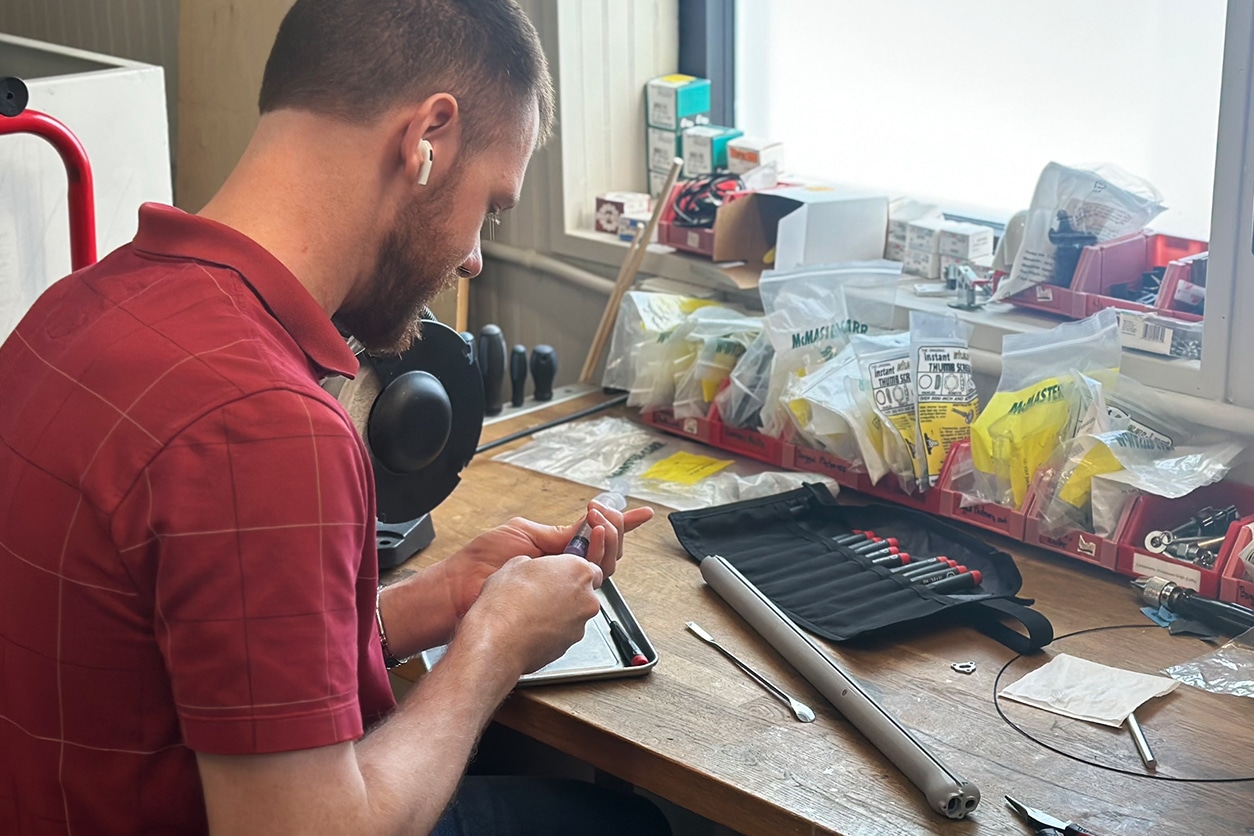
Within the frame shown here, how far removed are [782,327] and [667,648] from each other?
2.05 feet

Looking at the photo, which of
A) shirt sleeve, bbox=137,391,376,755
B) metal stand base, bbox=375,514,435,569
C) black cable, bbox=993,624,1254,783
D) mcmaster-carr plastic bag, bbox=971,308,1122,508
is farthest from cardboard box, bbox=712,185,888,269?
shirt sleeve, bbox=137,391,376,755

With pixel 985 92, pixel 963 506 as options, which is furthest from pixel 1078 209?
pixel 963 506

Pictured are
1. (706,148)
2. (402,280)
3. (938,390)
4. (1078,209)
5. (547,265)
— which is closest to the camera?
(402,280)

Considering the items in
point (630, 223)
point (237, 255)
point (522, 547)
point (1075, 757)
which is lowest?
point (1075, 757)

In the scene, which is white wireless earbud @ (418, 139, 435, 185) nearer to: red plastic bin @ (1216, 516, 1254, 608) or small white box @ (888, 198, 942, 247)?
red plastic bin @ (1216, 516, 1254, 608)

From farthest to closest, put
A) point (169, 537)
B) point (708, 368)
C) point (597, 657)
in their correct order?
point (708, 368) → point (597, 657) → point (169, 537)

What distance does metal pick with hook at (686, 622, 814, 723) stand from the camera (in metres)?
1.15

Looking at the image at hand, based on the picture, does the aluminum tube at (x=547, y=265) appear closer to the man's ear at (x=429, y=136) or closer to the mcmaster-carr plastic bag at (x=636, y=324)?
the mcmaster-carr plastic bag at (x=636, y=324)

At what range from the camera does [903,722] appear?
1.13 m

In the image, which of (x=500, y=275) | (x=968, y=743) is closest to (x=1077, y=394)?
(x=968, y=743)

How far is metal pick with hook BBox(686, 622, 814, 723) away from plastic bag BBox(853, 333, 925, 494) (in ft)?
1.35

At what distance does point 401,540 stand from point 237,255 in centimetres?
63

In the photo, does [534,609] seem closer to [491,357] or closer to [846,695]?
[846,695]

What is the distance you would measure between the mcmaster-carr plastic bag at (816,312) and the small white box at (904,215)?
0.63 ft
